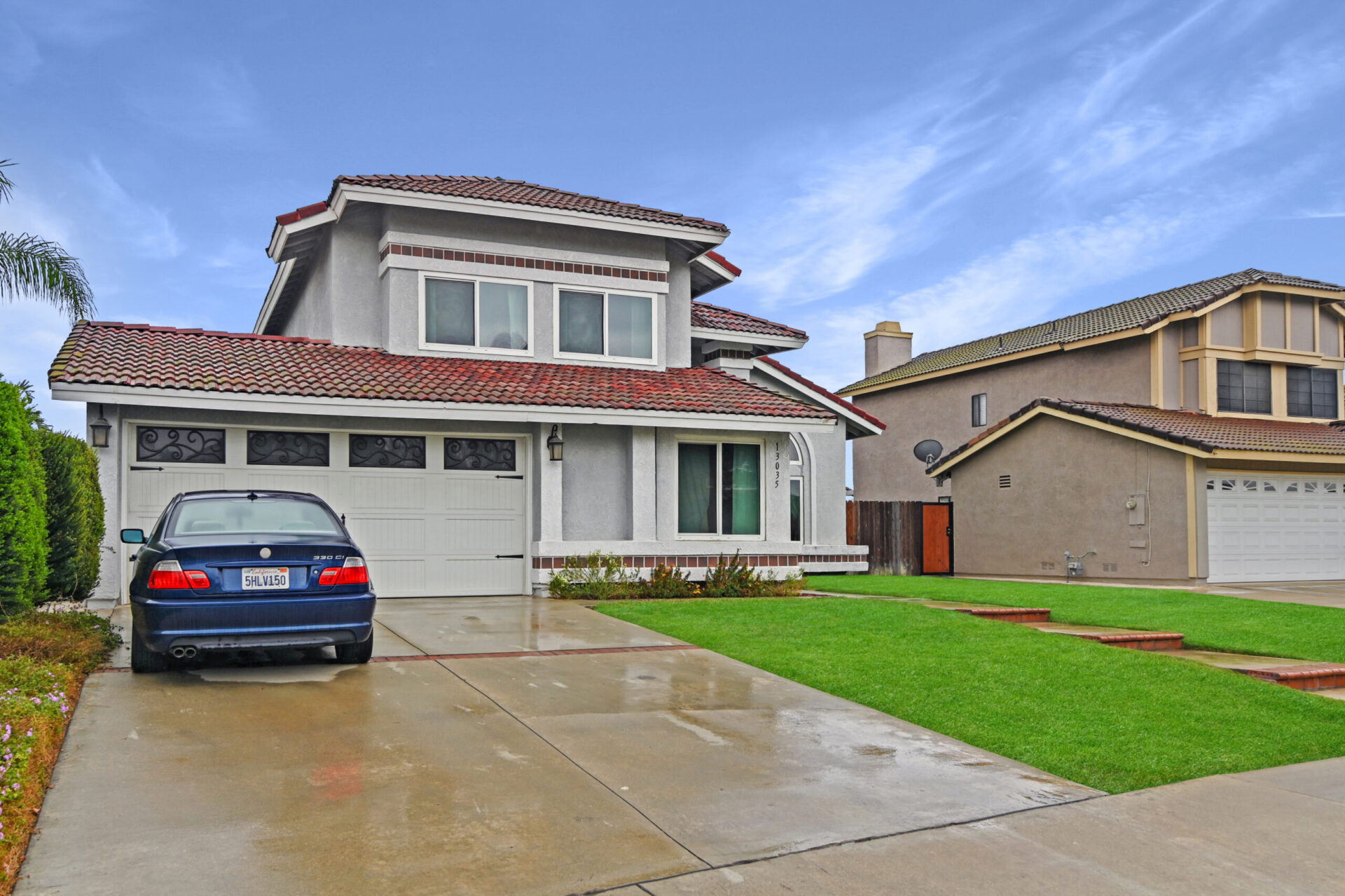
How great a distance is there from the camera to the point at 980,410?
102 feet

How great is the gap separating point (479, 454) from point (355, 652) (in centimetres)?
673

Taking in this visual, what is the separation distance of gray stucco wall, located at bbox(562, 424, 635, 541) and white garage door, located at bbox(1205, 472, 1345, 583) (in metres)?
12.9

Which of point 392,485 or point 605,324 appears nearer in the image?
point 392,485

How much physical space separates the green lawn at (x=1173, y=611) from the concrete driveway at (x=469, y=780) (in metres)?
6.22

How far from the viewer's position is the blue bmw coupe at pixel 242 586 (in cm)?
756

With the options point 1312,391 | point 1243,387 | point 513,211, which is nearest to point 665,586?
point 513,211

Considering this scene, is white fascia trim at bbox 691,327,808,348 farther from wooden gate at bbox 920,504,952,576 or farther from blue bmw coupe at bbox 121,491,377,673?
blue bmw coupe at bbox 121,491,377,673

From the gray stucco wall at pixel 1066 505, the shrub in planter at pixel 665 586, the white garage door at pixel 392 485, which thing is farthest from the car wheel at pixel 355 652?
the gray stucco wall at pixel 1066 505

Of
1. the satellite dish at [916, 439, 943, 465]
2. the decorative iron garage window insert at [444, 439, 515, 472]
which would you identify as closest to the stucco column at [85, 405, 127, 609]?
the decorative iron garage window insert at [444, 439, 515, 472]

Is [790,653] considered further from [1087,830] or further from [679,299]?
[679,299]

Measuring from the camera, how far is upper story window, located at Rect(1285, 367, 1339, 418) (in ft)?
84.4

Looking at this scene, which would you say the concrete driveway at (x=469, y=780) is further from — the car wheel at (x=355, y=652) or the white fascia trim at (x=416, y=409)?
the white fascia trim at (x=416, y=409)

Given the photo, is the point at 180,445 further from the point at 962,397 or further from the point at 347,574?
the point at 962,397


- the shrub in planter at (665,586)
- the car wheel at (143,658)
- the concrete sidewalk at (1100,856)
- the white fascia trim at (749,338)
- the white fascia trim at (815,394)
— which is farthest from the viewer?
the white fascia trim at (815,394)
